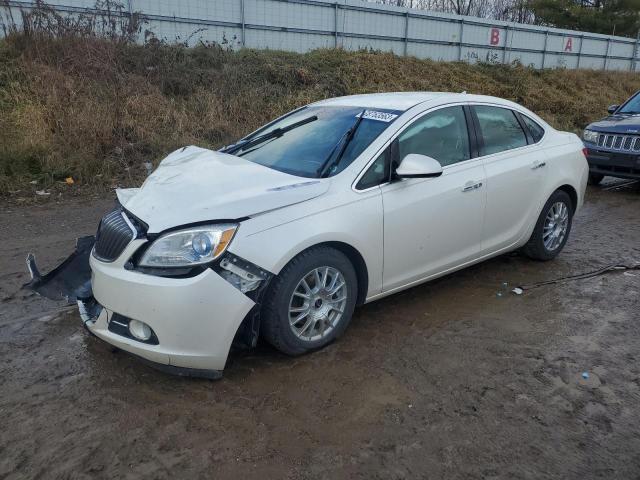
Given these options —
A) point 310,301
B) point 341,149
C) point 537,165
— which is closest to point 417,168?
point 341,149

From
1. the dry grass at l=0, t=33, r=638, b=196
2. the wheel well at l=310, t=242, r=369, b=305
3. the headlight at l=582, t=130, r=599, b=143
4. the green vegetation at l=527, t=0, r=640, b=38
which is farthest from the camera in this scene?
the green vegetation at l=527, t=0, r=640, b=38

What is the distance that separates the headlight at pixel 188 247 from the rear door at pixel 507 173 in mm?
2416

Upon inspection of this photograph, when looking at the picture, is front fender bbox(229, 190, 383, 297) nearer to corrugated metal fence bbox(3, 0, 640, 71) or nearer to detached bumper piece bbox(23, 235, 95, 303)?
detached bumper piece bbox(23, 235, 95, 303)

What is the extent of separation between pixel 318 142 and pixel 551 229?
2.66 metres

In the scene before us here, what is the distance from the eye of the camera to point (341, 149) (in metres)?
3.97

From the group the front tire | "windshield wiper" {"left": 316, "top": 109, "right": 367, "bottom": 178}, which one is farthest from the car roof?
the front tire

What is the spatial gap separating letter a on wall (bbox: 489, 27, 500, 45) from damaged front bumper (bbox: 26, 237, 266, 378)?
66.4 ft

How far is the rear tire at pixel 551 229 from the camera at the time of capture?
5.22 meters

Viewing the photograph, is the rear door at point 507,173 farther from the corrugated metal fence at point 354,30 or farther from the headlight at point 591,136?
the corrugated metal fence at point 354,30

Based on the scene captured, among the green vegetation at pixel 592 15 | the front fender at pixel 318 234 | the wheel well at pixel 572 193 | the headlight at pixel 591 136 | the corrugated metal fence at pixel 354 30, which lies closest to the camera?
the front fender at pixel 318 234

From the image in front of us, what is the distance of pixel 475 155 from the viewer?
452 centimetres

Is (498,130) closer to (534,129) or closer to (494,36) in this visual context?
(534,129)

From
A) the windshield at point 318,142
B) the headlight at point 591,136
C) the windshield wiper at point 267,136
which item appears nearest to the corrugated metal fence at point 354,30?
the windshield wiper at point 267,136

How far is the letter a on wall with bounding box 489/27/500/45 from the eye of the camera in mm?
20531
